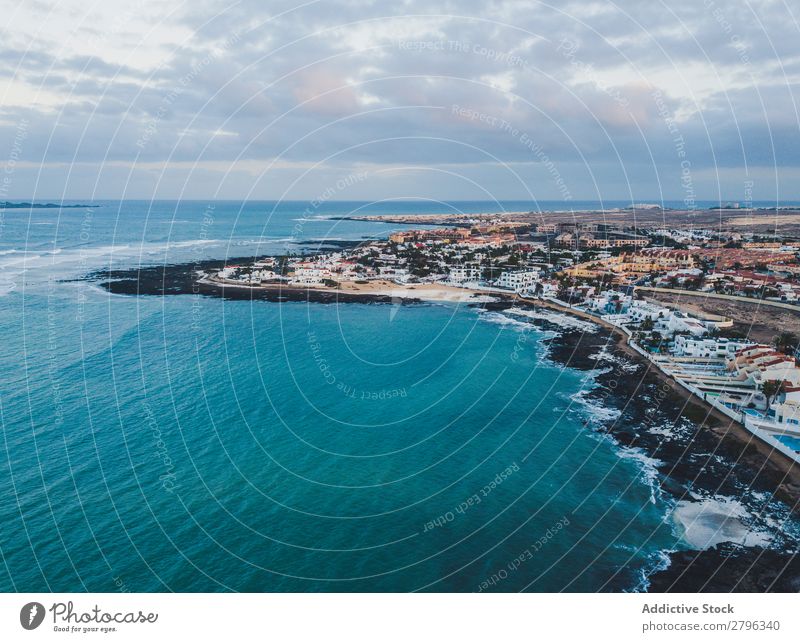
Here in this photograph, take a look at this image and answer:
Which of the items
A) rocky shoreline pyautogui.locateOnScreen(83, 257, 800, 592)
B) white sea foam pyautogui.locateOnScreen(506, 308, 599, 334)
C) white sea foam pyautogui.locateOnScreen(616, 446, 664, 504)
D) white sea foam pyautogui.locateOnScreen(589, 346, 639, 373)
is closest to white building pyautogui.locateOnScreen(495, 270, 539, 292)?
white sea foam pyautogui.locateOnScreen(506, 308, 599, 334)

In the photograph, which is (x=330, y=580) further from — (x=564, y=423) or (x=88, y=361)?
(x=88, y=361)

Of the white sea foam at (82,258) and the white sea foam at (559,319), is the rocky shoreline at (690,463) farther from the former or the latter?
the white sea foam at (82,258)

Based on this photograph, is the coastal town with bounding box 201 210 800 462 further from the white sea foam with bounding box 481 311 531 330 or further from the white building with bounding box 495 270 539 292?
the white sea foam with bounding box 481 311 531 330

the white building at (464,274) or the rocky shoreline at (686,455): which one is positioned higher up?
the white building at (464,274)

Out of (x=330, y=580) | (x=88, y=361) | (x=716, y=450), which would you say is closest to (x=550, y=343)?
(x=716, y=450)

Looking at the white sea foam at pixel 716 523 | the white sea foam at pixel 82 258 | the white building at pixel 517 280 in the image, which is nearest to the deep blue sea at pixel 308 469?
the white sea foam at pixel 716 523

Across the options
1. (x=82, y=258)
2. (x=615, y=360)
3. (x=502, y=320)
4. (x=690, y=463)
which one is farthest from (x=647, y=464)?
(x=82, y=258)
